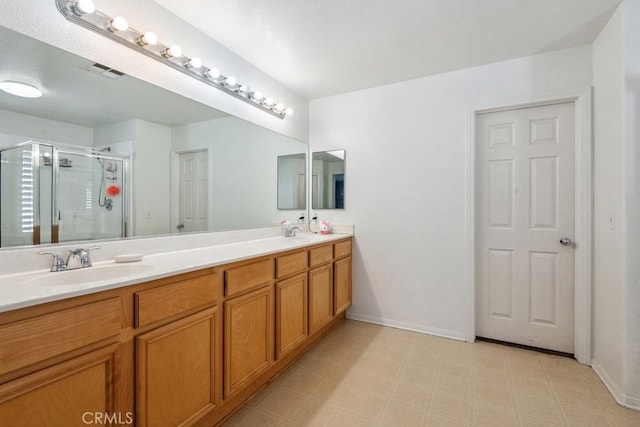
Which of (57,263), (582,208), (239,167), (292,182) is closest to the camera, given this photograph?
(57,263)

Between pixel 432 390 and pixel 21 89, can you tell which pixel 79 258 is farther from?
pixel 432 390

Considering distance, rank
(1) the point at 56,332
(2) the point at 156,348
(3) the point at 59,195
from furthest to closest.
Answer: (3) the point at 59,195 < (2) the point at 156,348 < (1) the point at 56,332

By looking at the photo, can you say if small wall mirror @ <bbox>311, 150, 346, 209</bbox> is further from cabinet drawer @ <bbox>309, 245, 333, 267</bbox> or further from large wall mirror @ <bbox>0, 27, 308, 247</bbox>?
large wall mirror @ <bbox>0, 27, 308, 247</bbox>

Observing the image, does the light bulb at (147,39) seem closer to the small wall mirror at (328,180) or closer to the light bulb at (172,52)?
the light bulb at (172,52)

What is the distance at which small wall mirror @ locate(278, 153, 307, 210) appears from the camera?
111 inches

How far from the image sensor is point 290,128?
9.45 feet

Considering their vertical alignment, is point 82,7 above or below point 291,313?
above

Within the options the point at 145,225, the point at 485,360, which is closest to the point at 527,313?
the point at 485,360

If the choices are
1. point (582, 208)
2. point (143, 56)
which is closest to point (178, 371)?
point (143, 56)

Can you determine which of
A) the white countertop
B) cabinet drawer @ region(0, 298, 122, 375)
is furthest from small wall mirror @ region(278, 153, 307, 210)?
cabinet drawer @ region(0, 298, 122, 375)

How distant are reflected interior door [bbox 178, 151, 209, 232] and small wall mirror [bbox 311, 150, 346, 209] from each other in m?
1.32

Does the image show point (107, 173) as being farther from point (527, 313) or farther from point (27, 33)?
point (527, 313)

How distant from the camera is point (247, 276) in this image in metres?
1.60

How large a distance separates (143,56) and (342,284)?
222 centimetres
